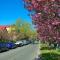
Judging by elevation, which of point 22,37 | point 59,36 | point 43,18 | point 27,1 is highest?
point 27,1

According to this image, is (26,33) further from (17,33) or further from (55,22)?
(55,22)

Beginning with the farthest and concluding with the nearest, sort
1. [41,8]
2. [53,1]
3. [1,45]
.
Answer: [1,45]
[41,8]
[53,1]

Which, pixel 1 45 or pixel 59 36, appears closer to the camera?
pixel 59 36

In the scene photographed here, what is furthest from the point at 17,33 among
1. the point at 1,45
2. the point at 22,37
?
the point at 1,45

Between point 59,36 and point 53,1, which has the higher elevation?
point 53,1

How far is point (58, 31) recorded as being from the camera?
375 inches

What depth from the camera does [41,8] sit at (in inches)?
347

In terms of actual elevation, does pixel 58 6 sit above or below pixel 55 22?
above

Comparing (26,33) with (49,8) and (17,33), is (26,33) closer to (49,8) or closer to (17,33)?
(17,33)

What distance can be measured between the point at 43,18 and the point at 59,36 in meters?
1.16

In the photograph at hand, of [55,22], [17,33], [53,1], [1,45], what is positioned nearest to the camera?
[53,1]

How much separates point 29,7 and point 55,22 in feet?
5.39

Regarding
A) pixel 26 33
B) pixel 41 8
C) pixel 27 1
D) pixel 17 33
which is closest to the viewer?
pixel 41 8

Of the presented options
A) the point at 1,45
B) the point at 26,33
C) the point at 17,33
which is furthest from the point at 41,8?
the point at 26,33
